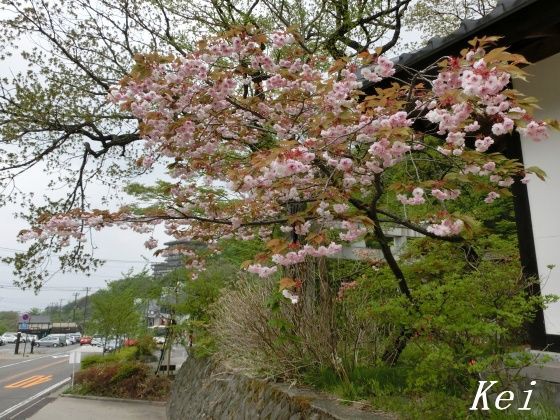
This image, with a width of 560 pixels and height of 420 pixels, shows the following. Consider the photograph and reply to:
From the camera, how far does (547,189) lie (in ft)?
12.3

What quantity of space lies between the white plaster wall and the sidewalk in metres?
8.84

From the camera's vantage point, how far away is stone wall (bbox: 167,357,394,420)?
360cm

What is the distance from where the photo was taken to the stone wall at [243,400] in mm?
3598

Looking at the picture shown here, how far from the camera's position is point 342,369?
13.9 ft

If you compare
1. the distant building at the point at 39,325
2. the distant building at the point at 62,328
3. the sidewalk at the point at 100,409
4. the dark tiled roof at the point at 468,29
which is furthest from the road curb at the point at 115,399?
the distant building at the point at 62,328

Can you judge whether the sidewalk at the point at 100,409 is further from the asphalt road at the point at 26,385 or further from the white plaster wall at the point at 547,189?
the white plaster wall at the point at 547,189

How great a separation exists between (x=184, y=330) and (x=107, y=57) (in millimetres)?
7316

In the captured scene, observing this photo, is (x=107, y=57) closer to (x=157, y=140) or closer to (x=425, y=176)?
(x=157, y=140)

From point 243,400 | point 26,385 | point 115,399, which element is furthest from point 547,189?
point 26,385

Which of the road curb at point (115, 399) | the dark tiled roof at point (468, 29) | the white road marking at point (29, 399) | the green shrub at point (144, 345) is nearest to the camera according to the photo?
the dark tiled roof at point (468, 29)

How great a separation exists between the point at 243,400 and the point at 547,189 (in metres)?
3.85

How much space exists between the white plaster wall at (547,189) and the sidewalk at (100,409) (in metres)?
8.84

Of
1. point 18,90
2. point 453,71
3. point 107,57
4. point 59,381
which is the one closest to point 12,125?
point 18,90

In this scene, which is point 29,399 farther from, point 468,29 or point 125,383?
point 468,29
